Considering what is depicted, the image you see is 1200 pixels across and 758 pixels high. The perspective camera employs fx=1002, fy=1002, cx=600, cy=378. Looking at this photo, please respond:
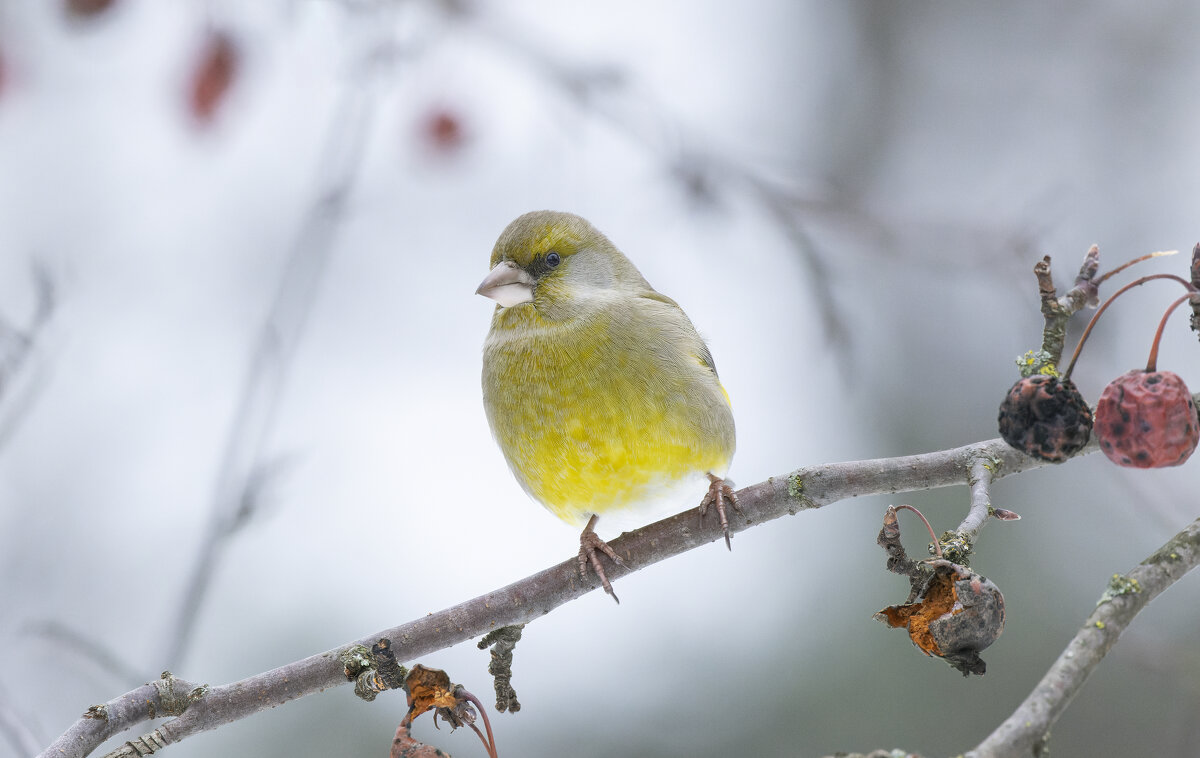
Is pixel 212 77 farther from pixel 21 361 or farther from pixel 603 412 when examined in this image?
pixel 603 412

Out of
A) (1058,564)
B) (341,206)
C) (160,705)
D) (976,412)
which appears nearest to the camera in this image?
(160,705)

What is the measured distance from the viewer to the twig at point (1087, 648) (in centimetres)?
113

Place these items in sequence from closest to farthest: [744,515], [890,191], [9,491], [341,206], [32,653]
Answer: [744,515] < [341,206] < [32,653] < [9,491] < [890,191]

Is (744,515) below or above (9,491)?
below

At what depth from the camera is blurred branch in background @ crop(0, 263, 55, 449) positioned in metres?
2.83

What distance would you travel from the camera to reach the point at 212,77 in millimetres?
3068

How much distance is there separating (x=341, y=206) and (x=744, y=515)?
5.53ft

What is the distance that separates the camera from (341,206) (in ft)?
10.2

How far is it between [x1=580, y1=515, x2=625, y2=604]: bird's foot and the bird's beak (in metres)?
0.70

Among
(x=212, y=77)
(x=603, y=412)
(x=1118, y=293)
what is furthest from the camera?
(x=212, y=77)

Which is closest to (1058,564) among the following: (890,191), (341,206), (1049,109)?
(890,191)

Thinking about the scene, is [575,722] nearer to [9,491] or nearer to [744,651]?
[744,651]

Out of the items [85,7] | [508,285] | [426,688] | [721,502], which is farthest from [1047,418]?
[85,7]

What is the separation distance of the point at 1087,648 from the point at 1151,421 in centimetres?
39
